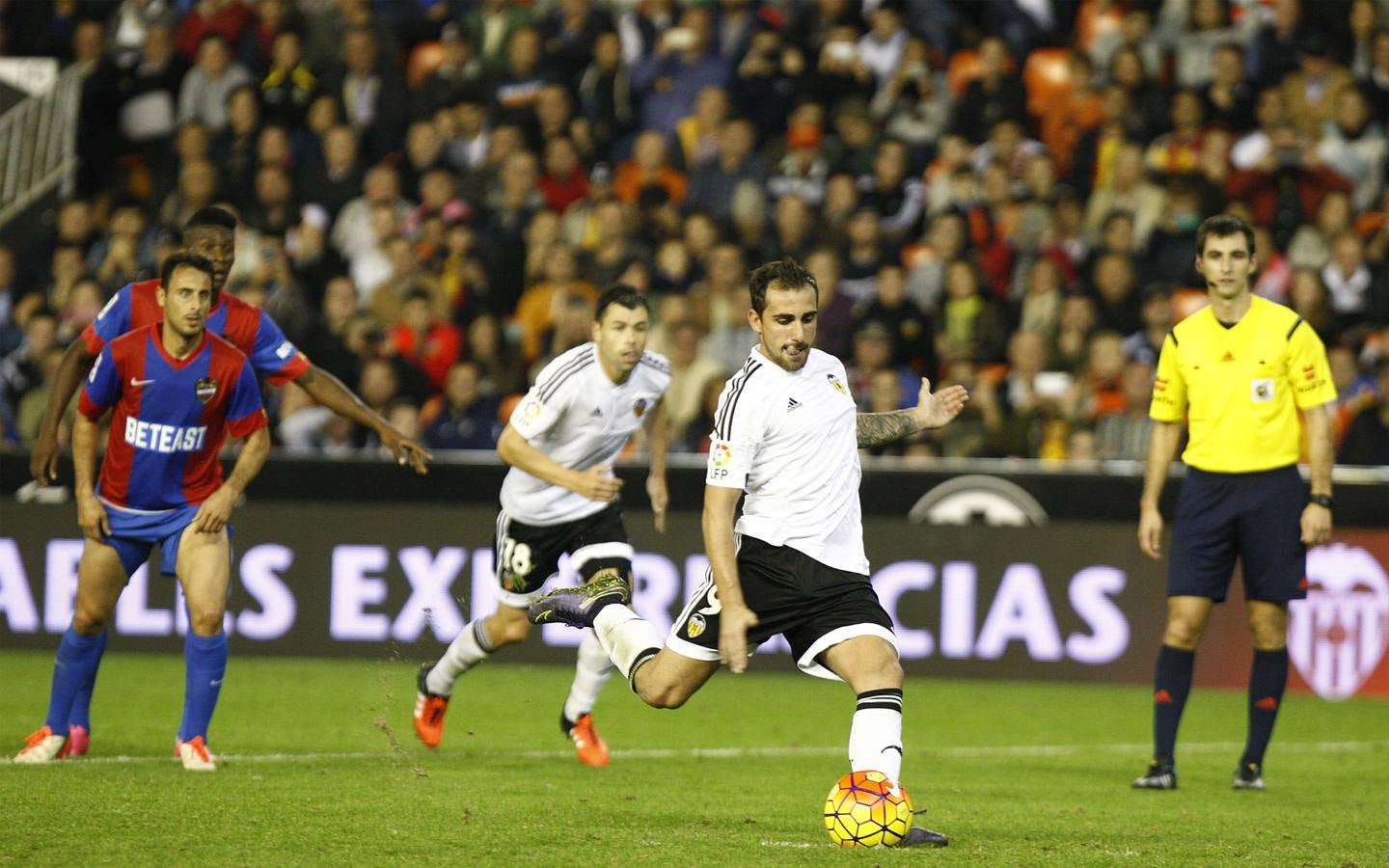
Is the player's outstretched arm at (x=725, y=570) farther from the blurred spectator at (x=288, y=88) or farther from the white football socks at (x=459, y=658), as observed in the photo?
the blurred spectator at (x=288, y=88)

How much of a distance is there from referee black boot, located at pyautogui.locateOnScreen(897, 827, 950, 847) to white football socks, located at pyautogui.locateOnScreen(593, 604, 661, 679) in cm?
117

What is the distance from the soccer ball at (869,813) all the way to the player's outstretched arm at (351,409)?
320 centimetres

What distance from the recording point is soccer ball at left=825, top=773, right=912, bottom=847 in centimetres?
639

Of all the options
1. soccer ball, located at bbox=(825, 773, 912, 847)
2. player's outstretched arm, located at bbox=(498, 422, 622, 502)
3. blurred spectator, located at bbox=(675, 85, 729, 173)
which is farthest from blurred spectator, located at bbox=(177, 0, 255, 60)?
soccer ball, located at bbox=(825, 773, 912, 847)

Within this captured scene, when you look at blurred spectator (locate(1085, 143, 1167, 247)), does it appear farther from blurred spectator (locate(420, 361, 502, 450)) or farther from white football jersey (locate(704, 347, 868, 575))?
white football jersey (locate(704, 347, 868, 575))

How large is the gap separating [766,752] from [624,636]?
2.91 meters

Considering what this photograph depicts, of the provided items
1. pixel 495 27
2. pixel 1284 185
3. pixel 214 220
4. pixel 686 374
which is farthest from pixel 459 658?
pixel 495 27

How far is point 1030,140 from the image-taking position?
17312mm

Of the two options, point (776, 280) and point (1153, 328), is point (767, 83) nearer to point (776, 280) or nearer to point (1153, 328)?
point (1153, 328)

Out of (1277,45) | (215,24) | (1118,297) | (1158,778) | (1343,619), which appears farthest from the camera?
(215,24)

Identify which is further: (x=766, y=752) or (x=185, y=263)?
(x=766, y=752)

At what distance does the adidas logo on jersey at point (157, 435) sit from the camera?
831 centimetres

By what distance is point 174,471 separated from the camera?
8.41 metres

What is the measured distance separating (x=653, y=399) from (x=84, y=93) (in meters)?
11.6
